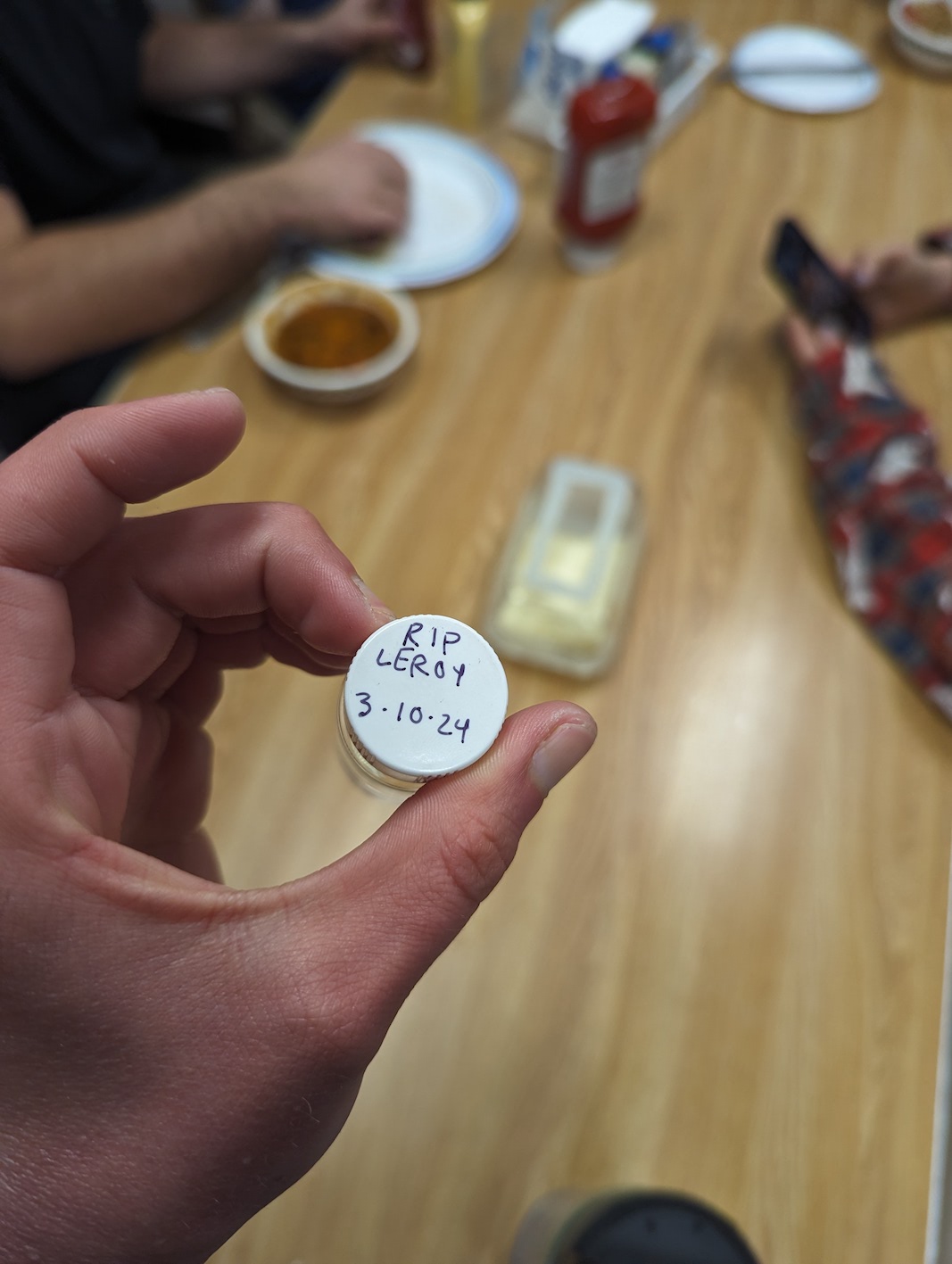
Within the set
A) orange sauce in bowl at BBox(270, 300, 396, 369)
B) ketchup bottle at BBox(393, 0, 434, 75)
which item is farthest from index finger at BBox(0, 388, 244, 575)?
ketchup bottle at BBox(393, 0, 434, 75)

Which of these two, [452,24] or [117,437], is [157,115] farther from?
[117,437]

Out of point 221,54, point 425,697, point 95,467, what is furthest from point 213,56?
point 425,697

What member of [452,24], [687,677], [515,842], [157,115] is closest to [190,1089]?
[515,842]

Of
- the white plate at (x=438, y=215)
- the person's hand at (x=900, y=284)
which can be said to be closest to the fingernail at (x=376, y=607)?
the white plate at (x=438, y=215)

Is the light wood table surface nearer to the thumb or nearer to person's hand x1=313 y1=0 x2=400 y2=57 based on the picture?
the thumb

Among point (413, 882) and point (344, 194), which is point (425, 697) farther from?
point (344, 194)
